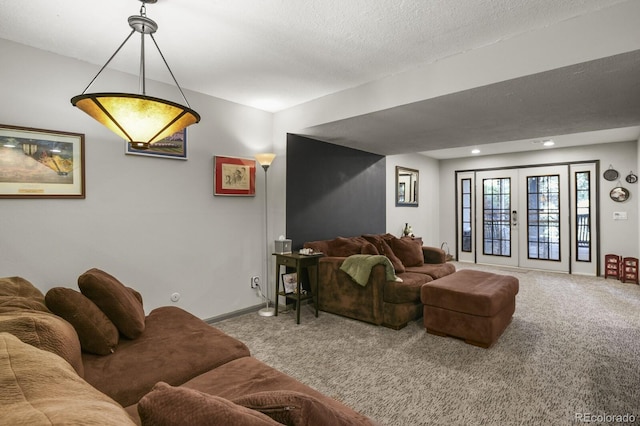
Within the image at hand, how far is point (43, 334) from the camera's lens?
1265 mm

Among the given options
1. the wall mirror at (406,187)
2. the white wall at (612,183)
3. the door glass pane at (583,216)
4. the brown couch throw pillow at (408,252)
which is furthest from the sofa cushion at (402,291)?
the white wall at (612,183)

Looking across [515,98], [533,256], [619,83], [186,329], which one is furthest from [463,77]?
[533,256]

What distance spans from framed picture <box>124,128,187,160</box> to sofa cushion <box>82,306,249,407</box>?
174 centimetres

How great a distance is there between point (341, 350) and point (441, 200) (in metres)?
5.99

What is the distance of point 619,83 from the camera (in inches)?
97.4

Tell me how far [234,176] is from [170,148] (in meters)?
0.76

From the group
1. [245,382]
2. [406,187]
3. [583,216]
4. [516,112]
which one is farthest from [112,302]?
[583,216]

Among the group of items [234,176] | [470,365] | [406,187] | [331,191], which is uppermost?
[406,187]

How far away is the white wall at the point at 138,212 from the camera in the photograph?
2.56 m

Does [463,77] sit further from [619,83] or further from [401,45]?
[619,83]

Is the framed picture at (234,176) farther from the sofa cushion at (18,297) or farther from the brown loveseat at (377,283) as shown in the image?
the sofa cushion at (18,297)

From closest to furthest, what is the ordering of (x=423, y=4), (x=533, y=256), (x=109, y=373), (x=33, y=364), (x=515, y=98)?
(x=33, y=364) < (x=109, y=373) < (x=423, y=4) < (x=515, y=98) < (x=533, y=256)

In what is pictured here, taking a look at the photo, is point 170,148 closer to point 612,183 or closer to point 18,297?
point 18,297

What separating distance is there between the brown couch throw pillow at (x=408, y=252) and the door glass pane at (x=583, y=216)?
12.0 feet
